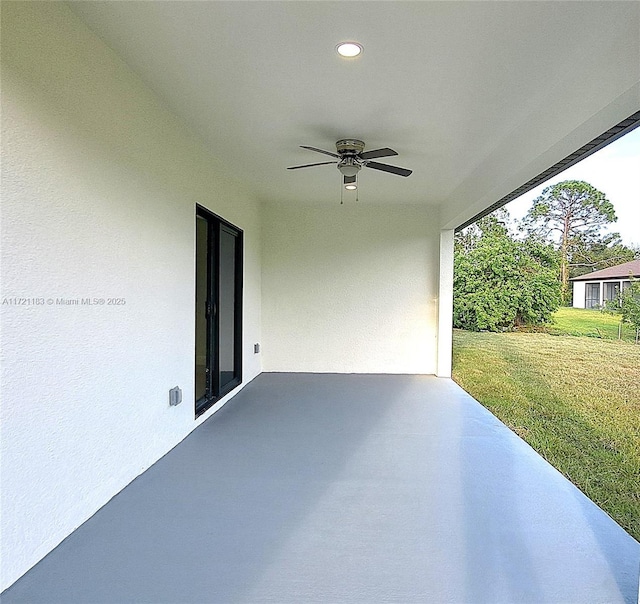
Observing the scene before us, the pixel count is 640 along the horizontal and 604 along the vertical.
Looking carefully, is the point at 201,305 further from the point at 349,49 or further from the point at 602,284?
the point at 602,284

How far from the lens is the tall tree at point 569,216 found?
177 inches

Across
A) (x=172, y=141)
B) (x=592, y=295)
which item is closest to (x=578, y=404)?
(x=592, y=295)

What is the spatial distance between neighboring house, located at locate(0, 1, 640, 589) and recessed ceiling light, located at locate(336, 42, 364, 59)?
4cm

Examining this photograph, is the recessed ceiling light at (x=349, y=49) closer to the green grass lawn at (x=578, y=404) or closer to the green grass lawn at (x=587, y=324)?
the green grass lawn at (x=587, y=324)

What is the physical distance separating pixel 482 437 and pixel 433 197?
3588mm

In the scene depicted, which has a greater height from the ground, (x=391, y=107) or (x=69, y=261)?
(x=391, y=107)

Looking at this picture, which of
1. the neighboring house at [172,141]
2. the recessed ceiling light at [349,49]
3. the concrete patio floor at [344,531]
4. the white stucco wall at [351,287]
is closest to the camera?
the concrete patio floor at [344,531]

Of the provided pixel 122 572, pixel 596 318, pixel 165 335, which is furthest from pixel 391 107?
pixel 122 572

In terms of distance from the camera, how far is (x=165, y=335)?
11.9 ft

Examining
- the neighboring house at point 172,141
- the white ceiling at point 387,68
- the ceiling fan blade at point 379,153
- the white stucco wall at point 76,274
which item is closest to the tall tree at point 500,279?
the neighboring house at point 172,141

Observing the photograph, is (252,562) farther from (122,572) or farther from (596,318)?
(596,318)

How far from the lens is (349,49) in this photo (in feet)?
8.67

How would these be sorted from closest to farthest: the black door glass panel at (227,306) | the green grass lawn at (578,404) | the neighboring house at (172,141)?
the neighboring house at (172,141) → the green grass lawn at (578,404) → the black door glass panel at (227,306)

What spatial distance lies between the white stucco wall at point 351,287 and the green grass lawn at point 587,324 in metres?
2.01
